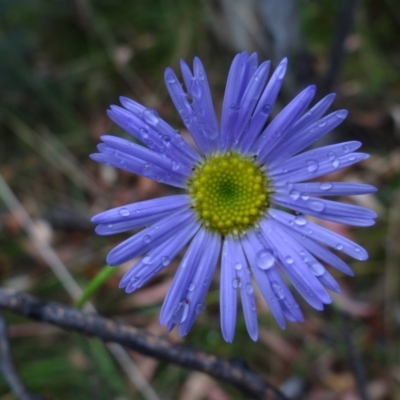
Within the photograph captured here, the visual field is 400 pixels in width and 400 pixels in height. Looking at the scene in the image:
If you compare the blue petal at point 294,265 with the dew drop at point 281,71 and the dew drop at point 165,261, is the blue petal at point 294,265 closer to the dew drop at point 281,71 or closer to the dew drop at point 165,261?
the dew drop at point 165,261

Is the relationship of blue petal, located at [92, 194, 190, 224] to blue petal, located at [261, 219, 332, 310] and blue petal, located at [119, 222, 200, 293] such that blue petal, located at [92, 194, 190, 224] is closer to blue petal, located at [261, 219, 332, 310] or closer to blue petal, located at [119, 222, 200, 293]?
blue petal, located at [119, 222, 200, 293]

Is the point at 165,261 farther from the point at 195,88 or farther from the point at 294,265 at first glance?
the point at 195,88

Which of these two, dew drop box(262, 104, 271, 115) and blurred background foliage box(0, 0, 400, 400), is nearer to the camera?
dew drop box(262, 104, 271, 115)

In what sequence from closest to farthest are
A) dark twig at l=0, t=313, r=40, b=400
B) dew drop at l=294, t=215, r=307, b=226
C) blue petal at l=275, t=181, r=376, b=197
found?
1. blue petal at l=275, t=181, r=376, b=197
2. dew drop at l=294, t=215, r=307, b=226
3. dark twig at l=0, t=313, r=40, b=400

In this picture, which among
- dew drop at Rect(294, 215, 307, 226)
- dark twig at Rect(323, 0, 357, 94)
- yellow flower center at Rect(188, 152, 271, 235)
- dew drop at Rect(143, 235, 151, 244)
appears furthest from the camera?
dark twig at Rect(323, 0, 357, 94)

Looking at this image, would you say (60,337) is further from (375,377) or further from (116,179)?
(375,377)

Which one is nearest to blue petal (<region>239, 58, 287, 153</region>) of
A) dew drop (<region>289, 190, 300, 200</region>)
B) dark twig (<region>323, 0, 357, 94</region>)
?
dew drop (<region>289, 190, 300, 200</region>)

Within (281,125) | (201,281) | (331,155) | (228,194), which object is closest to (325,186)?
(331,155)

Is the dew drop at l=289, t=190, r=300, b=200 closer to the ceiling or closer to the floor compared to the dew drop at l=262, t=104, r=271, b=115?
closer to the floor
